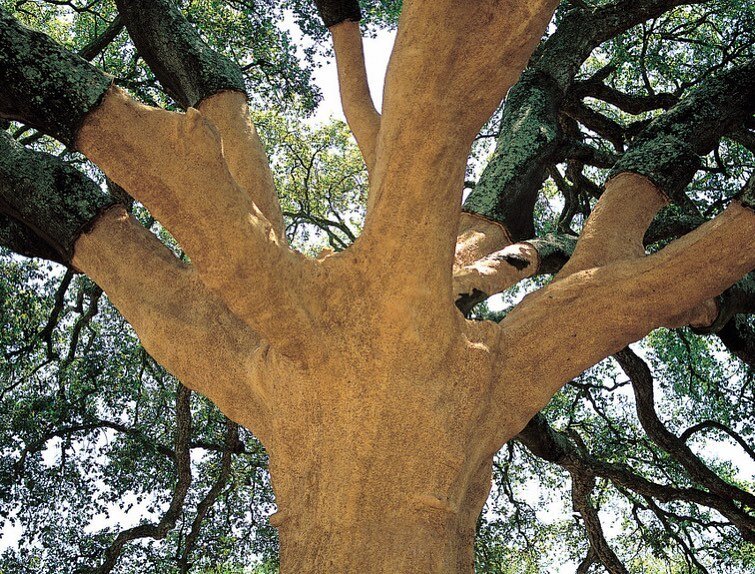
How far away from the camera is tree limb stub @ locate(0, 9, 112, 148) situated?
3.17 metres

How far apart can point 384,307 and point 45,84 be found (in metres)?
1.72

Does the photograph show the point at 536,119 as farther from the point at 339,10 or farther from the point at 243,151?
the point at 243,151

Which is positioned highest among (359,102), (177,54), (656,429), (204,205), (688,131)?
(359,102)

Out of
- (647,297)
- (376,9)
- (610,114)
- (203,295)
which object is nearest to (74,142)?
(203,295)

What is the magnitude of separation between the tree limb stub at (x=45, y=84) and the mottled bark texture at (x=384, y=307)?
3cm

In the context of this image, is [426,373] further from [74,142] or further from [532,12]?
[74,142]

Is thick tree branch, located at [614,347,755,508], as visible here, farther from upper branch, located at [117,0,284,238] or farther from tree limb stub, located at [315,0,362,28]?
upper branch, located at [117,0,284,238]

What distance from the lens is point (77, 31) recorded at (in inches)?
361

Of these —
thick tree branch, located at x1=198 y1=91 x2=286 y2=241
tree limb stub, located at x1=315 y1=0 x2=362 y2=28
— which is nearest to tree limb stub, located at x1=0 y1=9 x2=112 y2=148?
thick tree branch, located at x1=198 y1=91 x2=286 y2=241

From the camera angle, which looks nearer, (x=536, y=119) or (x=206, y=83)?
(x=206, y=83)

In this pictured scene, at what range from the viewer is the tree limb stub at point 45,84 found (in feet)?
10.4

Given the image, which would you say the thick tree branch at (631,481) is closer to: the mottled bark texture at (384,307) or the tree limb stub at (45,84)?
the mottled bark texture at (384,307)

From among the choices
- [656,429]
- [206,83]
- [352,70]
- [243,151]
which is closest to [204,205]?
[243,151]

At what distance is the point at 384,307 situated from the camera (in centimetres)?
313
